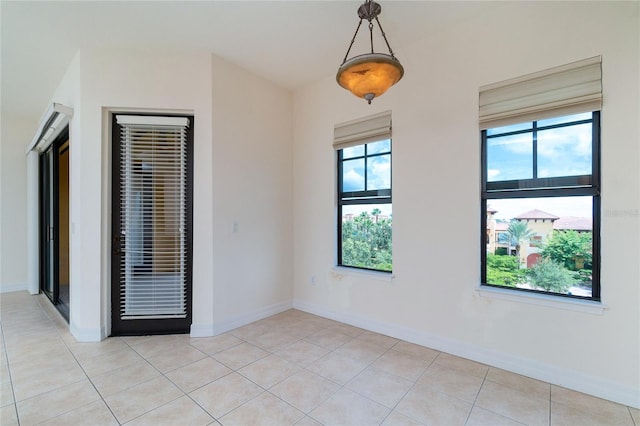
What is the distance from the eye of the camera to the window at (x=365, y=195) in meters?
3.25

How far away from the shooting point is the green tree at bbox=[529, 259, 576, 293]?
225cm

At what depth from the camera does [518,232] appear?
2.47 m

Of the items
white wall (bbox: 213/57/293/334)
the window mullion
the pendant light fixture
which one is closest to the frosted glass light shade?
the pendant light fixture

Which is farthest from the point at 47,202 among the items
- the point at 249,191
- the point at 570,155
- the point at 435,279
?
the point at 570,155

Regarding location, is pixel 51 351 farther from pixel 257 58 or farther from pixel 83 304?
pixel 257 58

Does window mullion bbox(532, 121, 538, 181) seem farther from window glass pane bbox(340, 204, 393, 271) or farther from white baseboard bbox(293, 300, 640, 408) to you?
white baseboard bbox(293, 300, 640, 408)

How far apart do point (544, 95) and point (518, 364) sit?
2164mm

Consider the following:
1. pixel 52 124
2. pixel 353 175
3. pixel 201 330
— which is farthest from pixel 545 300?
pixel 52 124

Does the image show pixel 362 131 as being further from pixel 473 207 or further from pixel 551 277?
pixel 551 277

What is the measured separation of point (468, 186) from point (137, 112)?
345cm

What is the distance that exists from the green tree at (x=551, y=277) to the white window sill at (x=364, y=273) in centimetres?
124

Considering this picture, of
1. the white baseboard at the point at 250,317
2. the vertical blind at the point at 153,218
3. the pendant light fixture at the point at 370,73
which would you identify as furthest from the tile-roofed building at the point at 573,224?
the vertical blind at the point at 153,218

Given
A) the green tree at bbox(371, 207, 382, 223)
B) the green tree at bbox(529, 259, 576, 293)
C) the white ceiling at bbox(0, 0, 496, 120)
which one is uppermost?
the white ceiling at bbox(0, 0, 496, 120)

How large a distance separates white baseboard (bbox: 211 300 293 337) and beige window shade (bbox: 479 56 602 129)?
10.3 feet
